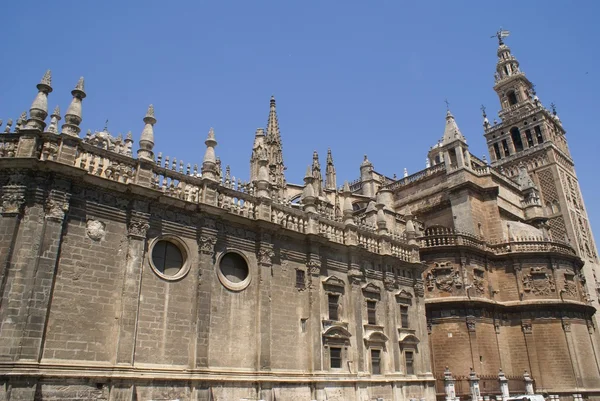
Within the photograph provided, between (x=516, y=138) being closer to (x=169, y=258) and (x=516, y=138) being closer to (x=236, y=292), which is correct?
(x=236, y=292)

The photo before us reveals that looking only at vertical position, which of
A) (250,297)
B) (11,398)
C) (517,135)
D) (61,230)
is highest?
(517,135)

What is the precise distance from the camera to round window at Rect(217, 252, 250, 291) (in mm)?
18469

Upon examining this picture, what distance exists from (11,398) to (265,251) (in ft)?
32.9

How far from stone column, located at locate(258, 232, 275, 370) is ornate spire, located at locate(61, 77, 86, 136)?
8.07 meters

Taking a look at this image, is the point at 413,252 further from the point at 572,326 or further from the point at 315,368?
the point at 572,326

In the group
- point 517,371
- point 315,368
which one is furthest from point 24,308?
point 517,371

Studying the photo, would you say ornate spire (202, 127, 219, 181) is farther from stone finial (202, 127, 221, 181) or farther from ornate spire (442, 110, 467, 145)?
ornate spire (442, 110, 467, 145)

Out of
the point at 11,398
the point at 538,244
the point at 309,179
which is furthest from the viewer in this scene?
the point at 538,244

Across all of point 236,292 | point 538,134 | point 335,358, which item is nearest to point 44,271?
point 236,292

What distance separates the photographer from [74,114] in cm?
1579

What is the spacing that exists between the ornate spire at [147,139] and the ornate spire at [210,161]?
2.23 metres

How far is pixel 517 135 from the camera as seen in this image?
6219 centimetres

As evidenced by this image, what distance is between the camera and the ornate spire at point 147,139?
1720cm

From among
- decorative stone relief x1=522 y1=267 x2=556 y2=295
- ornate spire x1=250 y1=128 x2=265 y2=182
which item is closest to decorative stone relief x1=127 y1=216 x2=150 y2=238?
ornate spire x1=250 y1=128 x2=265 y2=182
